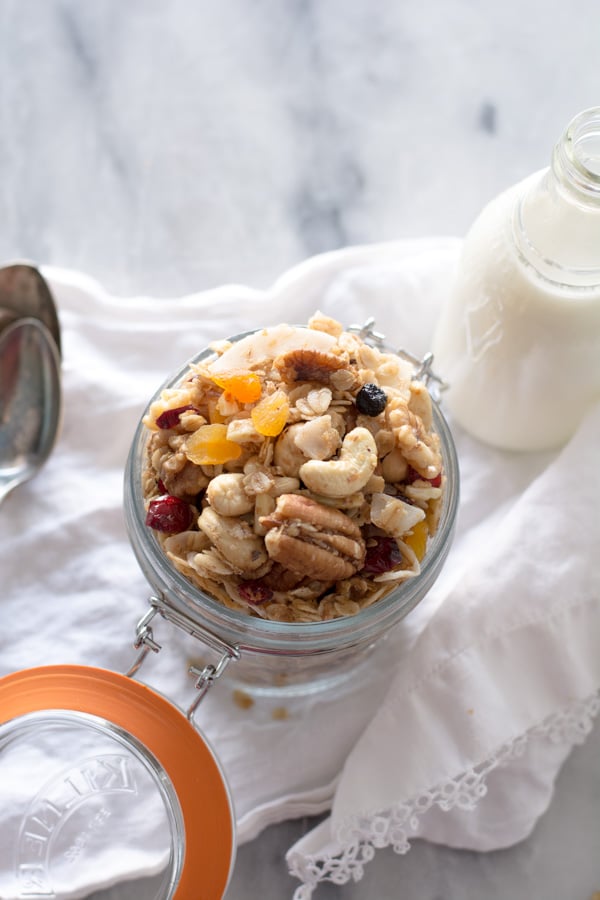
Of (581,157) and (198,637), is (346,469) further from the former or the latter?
(581,157)

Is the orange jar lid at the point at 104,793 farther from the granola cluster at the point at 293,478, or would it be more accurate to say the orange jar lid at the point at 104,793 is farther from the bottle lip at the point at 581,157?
the bottle lip at the point at 581,157

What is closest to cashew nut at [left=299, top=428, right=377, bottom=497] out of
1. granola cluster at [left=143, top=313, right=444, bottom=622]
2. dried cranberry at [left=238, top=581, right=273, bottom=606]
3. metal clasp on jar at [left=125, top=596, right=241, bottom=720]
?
granola cluster at [left=143, top=313, right=444, bottom=622]

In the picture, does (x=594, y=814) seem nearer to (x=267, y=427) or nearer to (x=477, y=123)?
(x=267, y=427)

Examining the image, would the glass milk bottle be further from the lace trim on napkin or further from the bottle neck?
the lace trim on napkin

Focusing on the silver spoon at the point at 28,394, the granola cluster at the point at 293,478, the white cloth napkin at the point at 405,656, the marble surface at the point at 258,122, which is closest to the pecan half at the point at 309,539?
the granola cluster at the point at 293,478

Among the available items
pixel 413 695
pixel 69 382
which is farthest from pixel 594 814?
pixel 69 382

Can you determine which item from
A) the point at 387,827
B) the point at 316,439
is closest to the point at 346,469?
the point at 316,439
